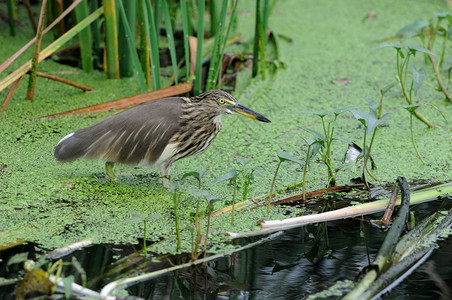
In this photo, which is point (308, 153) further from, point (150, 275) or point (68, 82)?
point (68, 82)

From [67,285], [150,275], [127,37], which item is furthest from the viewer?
[127,37]

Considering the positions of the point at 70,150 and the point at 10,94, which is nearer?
the point at 70,150

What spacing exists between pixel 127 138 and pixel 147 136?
0.11m

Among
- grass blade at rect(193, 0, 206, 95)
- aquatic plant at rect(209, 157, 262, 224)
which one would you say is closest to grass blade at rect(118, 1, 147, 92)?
grass blade at rect(193, 0, 206, 95)

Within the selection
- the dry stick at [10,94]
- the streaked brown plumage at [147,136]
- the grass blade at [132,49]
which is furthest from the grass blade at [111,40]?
the streaked brown plumage at [147,136]

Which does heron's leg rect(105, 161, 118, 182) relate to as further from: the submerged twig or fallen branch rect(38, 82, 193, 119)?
the submerged twig

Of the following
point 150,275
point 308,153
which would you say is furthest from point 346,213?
point 150,275

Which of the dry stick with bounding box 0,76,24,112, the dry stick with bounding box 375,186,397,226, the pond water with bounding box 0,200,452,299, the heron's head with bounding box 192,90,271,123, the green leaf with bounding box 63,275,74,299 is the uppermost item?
the heron's head with bounding box 192,90,271,123

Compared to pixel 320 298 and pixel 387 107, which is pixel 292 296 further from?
pixel 387 107

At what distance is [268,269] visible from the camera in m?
2.75

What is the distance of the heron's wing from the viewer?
3.38 m

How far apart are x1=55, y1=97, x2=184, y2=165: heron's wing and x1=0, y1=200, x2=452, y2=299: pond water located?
0.71 meters

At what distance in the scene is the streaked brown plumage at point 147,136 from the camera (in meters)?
3.39

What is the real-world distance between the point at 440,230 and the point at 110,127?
68.7 inches
